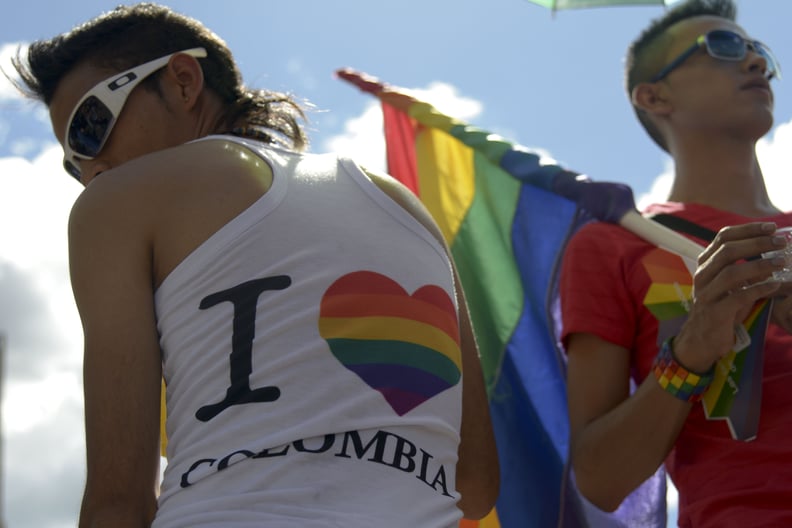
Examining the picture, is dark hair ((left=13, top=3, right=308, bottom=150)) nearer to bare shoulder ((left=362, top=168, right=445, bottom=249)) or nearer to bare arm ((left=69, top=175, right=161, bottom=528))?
bare shoulder ((left=362, top=168, right=445, bottom=249))

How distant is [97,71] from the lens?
243cm

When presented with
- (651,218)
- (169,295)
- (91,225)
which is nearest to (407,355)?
(169,295)

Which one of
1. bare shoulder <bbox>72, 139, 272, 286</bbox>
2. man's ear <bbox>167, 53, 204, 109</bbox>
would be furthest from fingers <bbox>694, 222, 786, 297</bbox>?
man's ear <bbox>167, 53, 204, 109</bbox>

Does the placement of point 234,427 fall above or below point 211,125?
below

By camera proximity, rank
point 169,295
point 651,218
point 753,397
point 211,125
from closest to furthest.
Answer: point 169,295 < point 211,125 < point 753,397 < point 651,218

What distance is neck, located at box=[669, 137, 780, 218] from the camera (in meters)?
3.46

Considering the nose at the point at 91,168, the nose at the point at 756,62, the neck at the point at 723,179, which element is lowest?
the neck at the point at 723,179

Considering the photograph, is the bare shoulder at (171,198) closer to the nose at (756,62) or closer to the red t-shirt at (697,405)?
the red t-shirt at (697,405)

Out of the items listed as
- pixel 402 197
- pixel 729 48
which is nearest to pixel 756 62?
pixel 729 48

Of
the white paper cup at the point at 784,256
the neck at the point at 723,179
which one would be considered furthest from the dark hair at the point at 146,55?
the neck at the point at 723,179

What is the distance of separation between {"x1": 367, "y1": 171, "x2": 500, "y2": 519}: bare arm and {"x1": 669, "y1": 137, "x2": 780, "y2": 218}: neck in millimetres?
1480

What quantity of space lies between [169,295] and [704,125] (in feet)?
7.53

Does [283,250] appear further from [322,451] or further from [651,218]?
[651,218]

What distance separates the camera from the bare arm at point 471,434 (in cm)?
223
